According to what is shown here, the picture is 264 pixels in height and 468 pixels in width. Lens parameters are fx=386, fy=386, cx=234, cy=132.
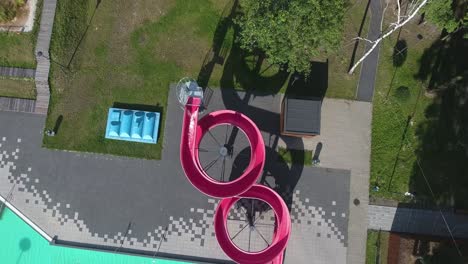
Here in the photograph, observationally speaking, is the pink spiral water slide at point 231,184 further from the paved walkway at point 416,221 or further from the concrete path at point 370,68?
the concrete path at point 370,68

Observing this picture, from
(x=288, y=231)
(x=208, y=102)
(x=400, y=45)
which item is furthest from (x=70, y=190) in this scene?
(x=400, y=45)

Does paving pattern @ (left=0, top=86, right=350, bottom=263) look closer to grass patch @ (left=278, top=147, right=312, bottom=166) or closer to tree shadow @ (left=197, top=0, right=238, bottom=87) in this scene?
grass patch @ (left=278, top=147, right=312, bottom=166)

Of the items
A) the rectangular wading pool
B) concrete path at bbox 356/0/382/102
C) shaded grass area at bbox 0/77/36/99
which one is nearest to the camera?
the rectangular wading pool

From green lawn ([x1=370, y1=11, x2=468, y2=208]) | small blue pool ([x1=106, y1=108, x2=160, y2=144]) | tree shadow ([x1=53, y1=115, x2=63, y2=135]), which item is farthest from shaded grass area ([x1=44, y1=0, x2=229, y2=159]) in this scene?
green lawn ([x1=370, y1=11, x2=468, y2=208])

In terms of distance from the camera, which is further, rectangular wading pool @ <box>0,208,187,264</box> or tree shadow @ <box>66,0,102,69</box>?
tree shadow @ <box>66,0,102,69</box>

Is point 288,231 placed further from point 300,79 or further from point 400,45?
point 400,45

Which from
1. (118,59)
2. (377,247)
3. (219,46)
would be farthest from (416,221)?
(118,59)
